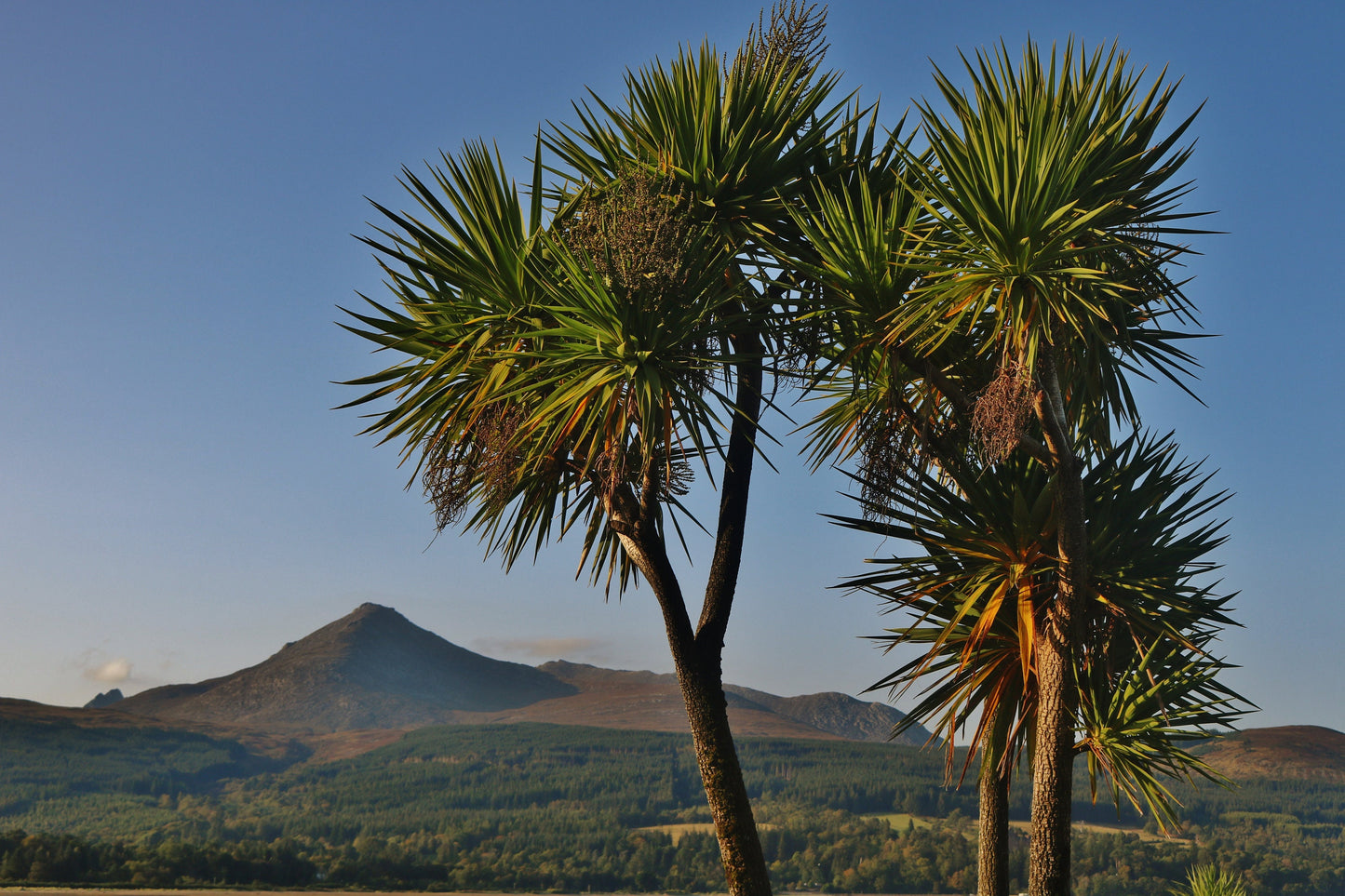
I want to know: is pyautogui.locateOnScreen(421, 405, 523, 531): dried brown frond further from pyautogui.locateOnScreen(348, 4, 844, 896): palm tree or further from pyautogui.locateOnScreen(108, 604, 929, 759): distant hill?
pyautogui.locateOnScreen(108, 604, 929, 759): distant hill

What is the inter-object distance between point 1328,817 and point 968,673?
88.4 m

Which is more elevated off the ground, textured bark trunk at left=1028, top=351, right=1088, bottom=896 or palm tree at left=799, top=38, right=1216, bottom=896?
palm tree at left=799, top=38, right=1216, bottom=896

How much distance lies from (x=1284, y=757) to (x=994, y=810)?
92.0 metres

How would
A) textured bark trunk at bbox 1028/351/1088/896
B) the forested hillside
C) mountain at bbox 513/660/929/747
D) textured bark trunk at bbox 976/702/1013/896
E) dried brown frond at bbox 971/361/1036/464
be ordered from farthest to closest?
1. mountain at bbox 513/660/929/747
2. the forested hillside
3. textured bark trunk at bbox 976/702/1013/896
4. textured bark trunk at bbox 1028/351/1088/896
5. dried brown frond at bbox 971/361/1036/464

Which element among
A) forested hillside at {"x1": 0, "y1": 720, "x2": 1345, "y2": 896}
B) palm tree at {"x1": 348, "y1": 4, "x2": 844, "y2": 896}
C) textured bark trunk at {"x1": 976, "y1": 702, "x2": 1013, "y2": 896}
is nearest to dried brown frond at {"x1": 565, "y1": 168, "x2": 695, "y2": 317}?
palm tree at {"x1": 348, "y1": 4, "x2": 844, "y2": 896}

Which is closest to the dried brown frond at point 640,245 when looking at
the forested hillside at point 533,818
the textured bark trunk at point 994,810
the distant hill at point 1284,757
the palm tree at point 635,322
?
the palm tree at point 635,322

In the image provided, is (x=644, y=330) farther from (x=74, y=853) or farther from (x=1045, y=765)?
(x=74, y=853)

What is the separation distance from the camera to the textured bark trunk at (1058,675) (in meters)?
6.62

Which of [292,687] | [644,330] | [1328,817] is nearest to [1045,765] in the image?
[644,330]

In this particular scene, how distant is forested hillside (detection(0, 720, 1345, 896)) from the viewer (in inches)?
3068

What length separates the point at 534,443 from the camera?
7152 mm

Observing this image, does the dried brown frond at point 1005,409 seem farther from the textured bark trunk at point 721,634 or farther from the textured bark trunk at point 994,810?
the textured bark trunk at point 994,810

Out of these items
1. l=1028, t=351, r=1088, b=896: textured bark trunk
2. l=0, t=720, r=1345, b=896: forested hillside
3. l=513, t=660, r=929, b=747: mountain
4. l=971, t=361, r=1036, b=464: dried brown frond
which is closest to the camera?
l=971, t=361, r=1036, b=464: dried brown frond

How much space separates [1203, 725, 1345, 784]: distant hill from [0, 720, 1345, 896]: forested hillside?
4.84 feet
